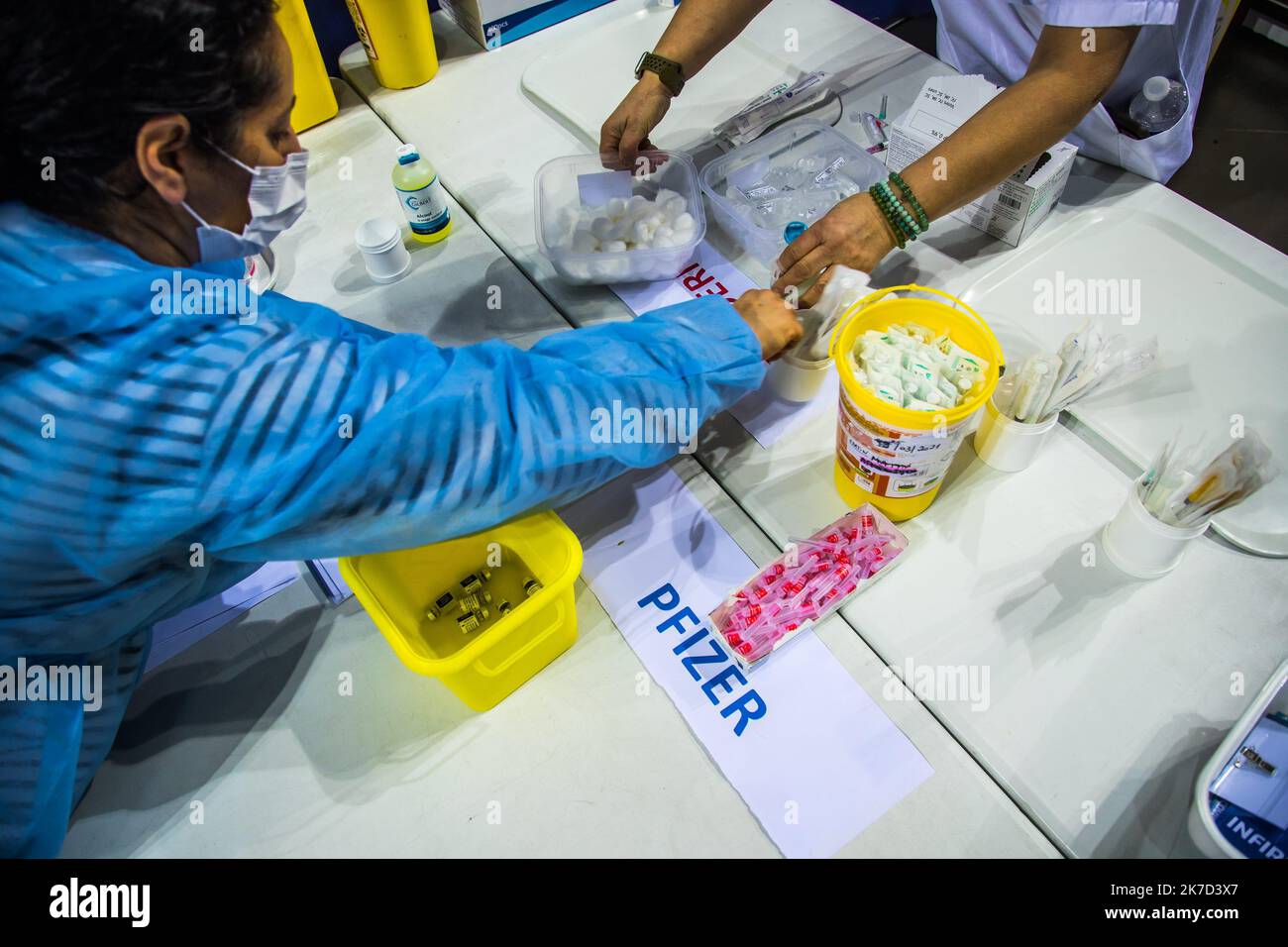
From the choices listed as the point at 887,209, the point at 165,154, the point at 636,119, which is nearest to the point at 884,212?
the point at 887,209

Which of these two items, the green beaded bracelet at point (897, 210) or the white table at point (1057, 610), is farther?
the green beaded bracelet at point (897, 210)

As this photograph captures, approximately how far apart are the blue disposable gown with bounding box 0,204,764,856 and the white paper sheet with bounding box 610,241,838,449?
163 mm

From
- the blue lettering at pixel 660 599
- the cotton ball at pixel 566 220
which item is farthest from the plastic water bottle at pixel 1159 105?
the blue lettering at pixel 660 599

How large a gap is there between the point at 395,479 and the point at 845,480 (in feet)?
1.75

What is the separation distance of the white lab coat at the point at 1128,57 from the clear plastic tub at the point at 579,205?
1.77 ft

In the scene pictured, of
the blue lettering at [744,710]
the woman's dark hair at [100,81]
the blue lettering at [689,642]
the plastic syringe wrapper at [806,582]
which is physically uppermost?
the woman's dark hair at [100,81]

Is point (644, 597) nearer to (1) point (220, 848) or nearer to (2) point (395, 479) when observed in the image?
(2) point (395, 479)

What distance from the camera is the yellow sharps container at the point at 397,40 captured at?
1443 mm

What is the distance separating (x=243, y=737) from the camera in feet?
2.91

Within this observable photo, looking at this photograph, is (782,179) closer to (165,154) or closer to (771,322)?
(771,322)

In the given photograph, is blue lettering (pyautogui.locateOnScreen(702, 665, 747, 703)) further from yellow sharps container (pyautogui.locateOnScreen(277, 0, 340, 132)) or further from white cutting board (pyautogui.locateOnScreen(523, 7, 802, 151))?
yellow sharps container (pyautogui.locateOnScreen(277, 0, 340, 132))

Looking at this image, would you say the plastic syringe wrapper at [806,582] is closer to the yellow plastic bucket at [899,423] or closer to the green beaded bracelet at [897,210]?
the yellow plastic bucket at [899,423]
